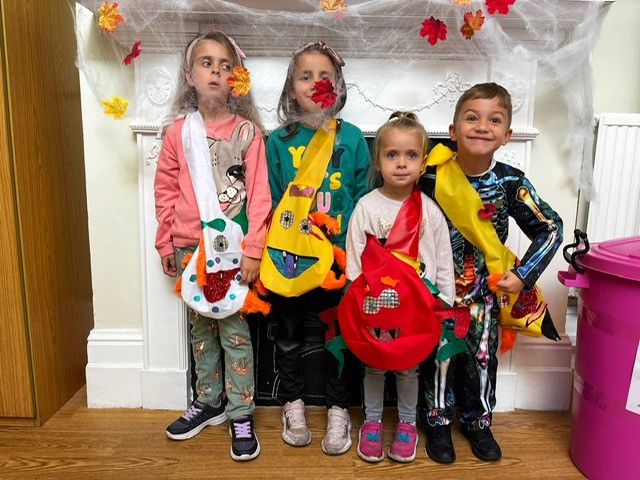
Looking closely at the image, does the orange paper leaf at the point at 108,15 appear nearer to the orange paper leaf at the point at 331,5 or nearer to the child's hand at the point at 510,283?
the orange paper leaf at the point at 331,5

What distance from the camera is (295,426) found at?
5.02ft

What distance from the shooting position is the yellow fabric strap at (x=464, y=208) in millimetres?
1394

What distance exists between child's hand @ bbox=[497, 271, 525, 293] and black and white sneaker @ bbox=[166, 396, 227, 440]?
3.17 feet

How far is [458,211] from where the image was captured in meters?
1.40

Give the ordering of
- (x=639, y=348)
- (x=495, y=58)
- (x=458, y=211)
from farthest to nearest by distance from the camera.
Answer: (x=495, y=58)
(x=458, y=211)
(x=639, y=348)

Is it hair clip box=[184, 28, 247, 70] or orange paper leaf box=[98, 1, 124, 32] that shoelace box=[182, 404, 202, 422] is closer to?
hair clip box=[184, 28, 247, 70]

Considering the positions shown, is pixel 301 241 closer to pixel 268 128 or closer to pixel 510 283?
pixel 268 128

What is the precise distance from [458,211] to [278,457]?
2.88 ft

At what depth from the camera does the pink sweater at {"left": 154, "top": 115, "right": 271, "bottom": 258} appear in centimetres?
145

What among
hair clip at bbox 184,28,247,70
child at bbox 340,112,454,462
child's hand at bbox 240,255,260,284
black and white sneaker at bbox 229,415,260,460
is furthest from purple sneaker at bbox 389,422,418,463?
hair clip at bbox 184,28,247,70

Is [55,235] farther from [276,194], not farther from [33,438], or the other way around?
[276,194]

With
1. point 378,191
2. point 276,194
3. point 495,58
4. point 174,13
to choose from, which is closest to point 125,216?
point 276,194

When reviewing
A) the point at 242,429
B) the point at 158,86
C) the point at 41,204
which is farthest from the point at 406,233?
the point at 41,204

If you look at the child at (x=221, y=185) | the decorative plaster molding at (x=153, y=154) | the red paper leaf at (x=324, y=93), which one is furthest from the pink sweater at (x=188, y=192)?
the red paper leaf at (x=324, y=93)
